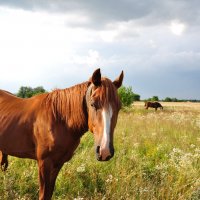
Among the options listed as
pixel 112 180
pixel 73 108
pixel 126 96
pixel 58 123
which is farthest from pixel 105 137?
pixel 126 96

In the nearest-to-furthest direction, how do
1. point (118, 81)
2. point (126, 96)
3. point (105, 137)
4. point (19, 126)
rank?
point (105, 137)
point (118, 81)
point (19, 126)
point (126, 96)

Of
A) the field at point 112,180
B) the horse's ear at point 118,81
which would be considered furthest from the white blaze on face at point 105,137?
the field at point 112,180

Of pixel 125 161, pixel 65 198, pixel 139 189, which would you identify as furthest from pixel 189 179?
pixel 65 198

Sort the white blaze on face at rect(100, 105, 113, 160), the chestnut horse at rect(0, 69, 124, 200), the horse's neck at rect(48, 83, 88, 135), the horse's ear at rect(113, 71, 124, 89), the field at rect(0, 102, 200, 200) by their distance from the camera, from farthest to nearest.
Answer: the field at rect(0, 102, 200, 200), the horse's neck at rect(48, 83, 88, 135), the horse's ear at rect(113, 71, 124, 89), the chestnut horse at rect(0, 69, 124, 200), the white blaze on face at rect(100, 105, 113, 160)

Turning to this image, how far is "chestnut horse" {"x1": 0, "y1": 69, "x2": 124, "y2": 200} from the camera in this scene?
319 centimetres

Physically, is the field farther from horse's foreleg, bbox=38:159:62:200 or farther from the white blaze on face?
the white blaze on face

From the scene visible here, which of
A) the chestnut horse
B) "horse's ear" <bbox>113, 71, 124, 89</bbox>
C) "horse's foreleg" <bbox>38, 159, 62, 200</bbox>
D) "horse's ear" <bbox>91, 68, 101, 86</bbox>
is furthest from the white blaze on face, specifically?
"horse's foreleg" <bbox>38, 159, 62, 200</bbox>

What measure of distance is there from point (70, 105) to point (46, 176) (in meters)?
0.93

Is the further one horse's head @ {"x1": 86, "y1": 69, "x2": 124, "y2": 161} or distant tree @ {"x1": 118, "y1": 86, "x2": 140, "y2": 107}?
distant tree @ {"x1": 118, "y1": 86, "x2": 140, "y2": 107}

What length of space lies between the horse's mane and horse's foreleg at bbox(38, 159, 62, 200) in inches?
21.9

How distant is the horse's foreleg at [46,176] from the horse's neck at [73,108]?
1.75 feet

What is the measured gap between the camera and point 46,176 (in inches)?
154

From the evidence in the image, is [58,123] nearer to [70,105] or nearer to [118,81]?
[70,105]

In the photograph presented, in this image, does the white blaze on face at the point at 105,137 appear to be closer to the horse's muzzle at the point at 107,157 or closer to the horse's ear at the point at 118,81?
the horse's muzzle at the point at 107,157
